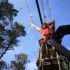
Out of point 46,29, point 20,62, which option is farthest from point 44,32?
point 20,62

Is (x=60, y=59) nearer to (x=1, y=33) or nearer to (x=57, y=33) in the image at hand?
(x=57, y=33)

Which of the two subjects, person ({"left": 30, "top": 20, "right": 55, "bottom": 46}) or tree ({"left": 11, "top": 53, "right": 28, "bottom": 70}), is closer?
person ({"left": 30, "top": 20, "right": 55, "bottom": 46})

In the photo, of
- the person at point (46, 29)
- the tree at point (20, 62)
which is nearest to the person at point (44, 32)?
the person at point (46, 29)

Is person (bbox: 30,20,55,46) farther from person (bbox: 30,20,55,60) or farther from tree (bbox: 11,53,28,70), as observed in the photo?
tree (bbox: 11,53,28,70)

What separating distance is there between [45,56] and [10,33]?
14803 mm

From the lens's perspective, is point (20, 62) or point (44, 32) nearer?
point (44, 32)

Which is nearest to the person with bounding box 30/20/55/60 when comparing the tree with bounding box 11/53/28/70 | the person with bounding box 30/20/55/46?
the person with bounding box 30/20/55/46

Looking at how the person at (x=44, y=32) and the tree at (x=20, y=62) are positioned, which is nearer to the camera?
the person at (x=44, y=32)

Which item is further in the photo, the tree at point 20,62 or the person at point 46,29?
the tree at point 20,62

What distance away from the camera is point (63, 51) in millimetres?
1950

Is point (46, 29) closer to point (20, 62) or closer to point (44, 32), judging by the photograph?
point (44, 32)

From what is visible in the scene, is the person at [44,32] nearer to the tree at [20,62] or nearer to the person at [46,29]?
the person at [46,29]

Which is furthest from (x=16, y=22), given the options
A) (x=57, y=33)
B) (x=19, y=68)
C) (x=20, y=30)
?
(x=57, y=33)

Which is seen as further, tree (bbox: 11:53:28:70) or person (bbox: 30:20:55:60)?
tree (bbox: 11:53:28:70)
